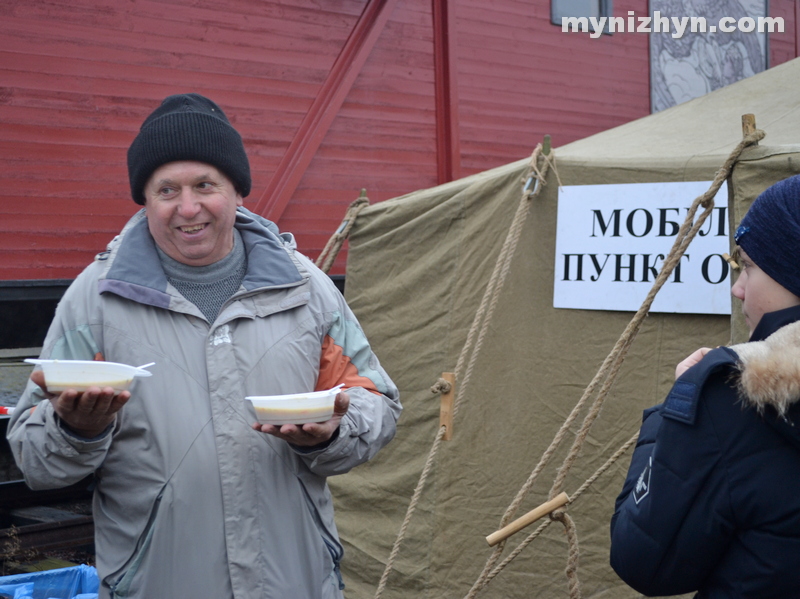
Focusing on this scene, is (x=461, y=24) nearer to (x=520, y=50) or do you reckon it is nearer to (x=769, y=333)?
(x=520, y=50)

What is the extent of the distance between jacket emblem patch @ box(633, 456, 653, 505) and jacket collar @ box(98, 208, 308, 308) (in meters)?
0.90

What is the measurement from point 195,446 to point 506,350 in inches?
86.7

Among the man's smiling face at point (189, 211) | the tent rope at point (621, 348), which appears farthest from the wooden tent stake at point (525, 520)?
the man's smiling face at point (189, 211)

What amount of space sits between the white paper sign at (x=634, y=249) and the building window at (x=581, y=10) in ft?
15.6

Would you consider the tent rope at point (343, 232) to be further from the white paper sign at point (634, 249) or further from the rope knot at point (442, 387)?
the rope knot at point (442, 387)

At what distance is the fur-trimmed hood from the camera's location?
1335mm

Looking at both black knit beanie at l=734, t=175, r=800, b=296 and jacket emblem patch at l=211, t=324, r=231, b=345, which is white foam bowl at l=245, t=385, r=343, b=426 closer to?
jacket emblem patch at l=211, t=324, r=231, b=345

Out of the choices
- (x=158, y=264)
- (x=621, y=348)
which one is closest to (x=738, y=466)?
(x=158, y=264)

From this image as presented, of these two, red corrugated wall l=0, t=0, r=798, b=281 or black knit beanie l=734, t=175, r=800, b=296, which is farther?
red corrugated wall l=0, t=0, r=798, b=281

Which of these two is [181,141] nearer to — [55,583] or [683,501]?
[683,501]

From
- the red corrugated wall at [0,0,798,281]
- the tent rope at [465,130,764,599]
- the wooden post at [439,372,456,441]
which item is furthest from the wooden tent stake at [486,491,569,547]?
the red corrugated wall at [0,0,798,281]

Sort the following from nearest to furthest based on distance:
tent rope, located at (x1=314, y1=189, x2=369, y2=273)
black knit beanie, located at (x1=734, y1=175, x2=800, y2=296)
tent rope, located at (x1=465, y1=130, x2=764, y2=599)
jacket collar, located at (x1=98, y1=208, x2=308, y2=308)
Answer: black knit beanie, located at (x1=734, y1=175, x2=800, y2=296) → jacket collar, located at (x1=98, y1=208, x2=308, y2=308) → tent rope, located at (x1=465, y1=130, x2=764, y2=599) → tent rope, located at (x1=314, y1=189, x2=369, y2=273)

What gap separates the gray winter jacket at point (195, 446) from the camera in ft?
5.70

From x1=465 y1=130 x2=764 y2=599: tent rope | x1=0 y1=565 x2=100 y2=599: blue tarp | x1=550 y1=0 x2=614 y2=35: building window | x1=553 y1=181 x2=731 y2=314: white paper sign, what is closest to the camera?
x1=465 y1=130 x2=764 y2=599: tent rope
